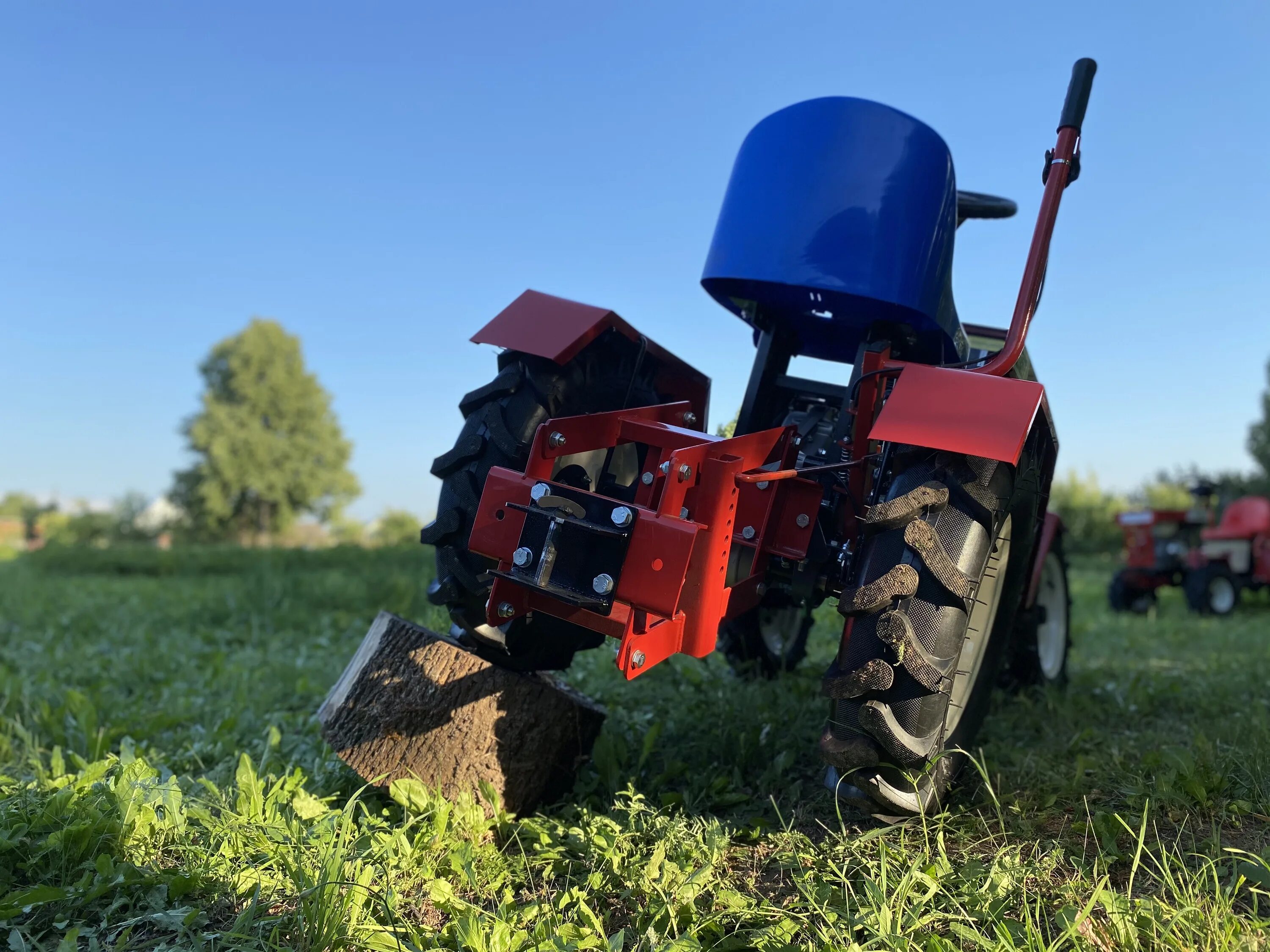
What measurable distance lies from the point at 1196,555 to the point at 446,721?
1129 cm

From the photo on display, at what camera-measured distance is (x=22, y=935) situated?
1.90m

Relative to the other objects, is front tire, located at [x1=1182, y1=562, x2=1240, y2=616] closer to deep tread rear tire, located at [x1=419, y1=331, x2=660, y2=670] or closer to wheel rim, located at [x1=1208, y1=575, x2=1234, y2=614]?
wheel rim, located at [x1=1208, y1=575, x2=1234, y2=614]

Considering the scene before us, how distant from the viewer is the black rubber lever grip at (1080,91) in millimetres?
2783

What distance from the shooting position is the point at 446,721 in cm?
280

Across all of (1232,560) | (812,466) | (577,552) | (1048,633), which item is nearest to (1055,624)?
(1048,633)

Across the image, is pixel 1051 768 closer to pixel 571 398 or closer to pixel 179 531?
pixel 571 398

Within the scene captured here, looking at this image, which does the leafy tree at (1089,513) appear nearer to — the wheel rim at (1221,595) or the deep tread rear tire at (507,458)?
the wheel rim at (1221,595)

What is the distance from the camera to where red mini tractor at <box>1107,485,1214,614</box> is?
37.4ft

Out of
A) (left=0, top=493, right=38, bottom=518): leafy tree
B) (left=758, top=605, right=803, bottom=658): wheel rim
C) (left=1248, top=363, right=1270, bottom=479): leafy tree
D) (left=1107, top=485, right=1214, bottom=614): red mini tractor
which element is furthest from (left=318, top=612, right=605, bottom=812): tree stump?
(left=0, top=493, right=38, bottom=518): leafy tree

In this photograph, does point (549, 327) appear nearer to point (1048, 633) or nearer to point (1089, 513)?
point (1048, 633)

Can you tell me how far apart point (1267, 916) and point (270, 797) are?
2539 mm

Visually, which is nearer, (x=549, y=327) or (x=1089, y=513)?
(x=549, y=327)

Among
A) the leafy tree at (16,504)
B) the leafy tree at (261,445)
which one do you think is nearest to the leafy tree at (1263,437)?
the leafy tree at (261,445)

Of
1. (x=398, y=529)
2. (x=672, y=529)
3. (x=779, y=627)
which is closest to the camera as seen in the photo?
(x=672, y=529)
